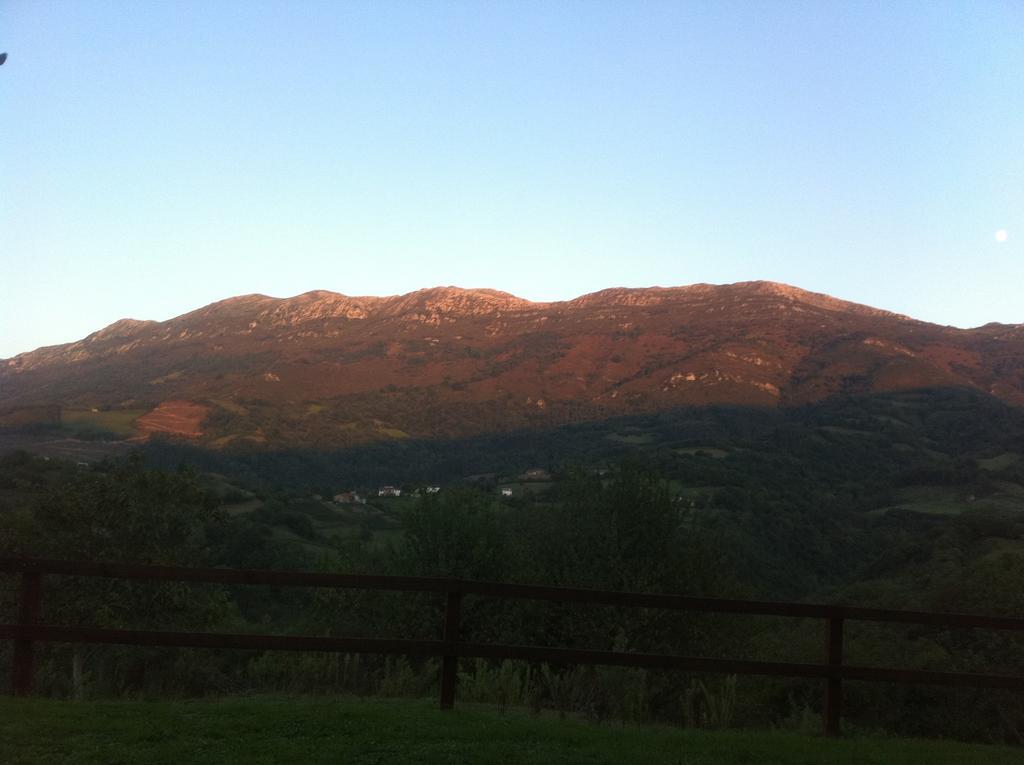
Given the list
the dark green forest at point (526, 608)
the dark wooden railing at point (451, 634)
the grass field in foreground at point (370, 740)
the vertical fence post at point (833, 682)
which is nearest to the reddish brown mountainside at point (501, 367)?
the dark green forest at point (526, 608)

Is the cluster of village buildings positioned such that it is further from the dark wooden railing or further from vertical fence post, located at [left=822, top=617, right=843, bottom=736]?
the dark wooden railing

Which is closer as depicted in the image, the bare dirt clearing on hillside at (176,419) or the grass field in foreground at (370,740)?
the grass field in foreground at (370,740)

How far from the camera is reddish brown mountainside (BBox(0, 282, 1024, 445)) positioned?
108812mm

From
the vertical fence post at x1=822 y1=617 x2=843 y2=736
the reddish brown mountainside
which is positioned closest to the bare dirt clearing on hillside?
the reddish brown mountainside

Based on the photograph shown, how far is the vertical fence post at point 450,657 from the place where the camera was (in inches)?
283

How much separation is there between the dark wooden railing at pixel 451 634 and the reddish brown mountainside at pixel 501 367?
83425 mm

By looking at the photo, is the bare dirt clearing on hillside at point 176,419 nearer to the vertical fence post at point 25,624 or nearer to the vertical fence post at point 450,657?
the vertical fence post at point 25,624

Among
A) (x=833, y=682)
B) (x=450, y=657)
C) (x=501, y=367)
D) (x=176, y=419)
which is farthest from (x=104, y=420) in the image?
(x=833, y=682)

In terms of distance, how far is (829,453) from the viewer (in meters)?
85.9

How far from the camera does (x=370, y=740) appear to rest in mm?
6230

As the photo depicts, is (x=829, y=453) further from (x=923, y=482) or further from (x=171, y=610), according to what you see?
(x=171, y=610)

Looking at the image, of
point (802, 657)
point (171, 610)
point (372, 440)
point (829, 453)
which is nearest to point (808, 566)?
point (829, 453)

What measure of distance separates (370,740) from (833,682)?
13.0 feet

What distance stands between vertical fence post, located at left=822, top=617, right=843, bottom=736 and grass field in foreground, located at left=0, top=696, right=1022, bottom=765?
21cm
